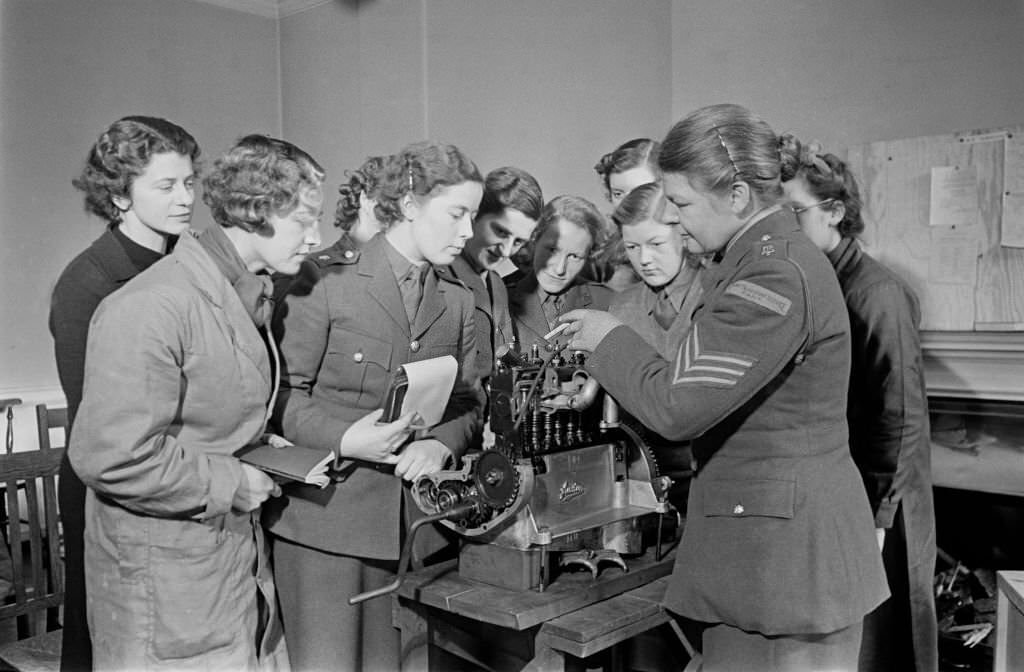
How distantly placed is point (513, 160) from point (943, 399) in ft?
7.19

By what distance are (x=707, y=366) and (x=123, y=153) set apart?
55.8 inches

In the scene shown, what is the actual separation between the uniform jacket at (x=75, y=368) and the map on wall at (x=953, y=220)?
9.67 ft

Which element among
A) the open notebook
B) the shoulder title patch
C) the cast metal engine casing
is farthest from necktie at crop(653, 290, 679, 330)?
the open notebook

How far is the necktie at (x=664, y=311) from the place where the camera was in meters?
2.60

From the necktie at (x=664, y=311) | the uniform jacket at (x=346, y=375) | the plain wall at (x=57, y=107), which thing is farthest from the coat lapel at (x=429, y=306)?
the plain wall at (x=57, y=107)

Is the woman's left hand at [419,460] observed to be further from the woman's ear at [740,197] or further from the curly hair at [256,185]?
the woman's ear at [740,197]

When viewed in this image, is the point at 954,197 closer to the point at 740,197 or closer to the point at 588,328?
the point at 740,197

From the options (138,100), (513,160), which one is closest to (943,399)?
(513,160)

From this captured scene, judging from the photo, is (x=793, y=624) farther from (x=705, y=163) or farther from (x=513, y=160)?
(x=513, y=160)

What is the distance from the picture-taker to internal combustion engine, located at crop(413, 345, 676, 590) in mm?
1856

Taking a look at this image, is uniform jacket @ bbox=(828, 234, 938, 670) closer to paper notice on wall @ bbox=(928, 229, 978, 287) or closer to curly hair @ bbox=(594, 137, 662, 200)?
curly hair @ bbox=(594, 137, 662, 200)

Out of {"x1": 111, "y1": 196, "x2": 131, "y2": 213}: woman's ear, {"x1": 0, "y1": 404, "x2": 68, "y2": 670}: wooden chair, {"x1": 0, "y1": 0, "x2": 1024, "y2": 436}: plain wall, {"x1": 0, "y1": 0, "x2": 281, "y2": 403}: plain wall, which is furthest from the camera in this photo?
{"x1": 0, "y1": 0, "x2": 281, "y2": 403}: plain wall

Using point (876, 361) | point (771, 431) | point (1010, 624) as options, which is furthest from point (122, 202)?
point (1010, 624)

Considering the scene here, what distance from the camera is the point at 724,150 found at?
1584mm
